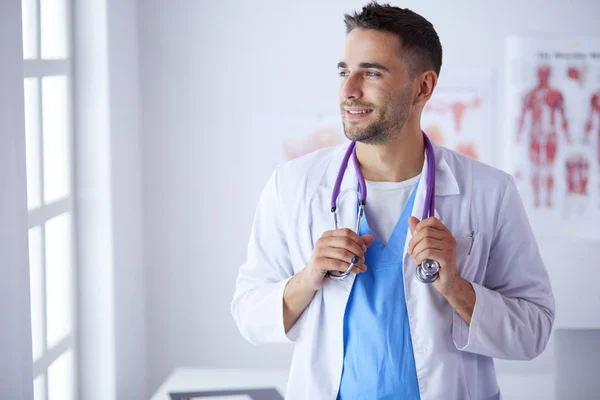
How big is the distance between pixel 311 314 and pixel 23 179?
813 millimetres

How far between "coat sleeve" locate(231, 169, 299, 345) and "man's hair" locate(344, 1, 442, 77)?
430 millimetres

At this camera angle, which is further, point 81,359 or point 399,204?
point 81,359

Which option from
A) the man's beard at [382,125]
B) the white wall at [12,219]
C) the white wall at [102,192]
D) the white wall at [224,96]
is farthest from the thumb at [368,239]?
the white wall at [224,96]

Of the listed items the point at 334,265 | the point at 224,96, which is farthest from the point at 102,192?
the point at 334,265

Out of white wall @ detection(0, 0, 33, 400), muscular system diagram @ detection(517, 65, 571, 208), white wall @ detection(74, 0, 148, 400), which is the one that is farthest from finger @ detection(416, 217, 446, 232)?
muscular system diagram @ detection(517, 65, 571, 208)

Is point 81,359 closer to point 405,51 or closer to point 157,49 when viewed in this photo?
point 157,49

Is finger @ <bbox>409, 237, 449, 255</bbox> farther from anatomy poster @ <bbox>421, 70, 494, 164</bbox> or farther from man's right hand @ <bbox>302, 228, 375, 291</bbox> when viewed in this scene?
anatomy poster @ <bbox>421, 70, 494, 164</bbox>

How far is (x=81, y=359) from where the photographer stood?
2.99 m

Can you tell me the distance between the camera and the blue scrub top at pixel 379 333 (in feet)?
5.62

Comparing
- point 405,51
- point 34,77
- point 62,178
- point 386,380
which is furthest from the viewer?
point 62,178

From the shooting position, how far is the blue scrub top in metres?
1.71

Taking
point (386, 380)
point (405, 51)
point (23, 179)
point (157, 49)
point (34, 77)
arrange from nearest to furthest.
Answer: point (386, 380) < point (405, 51) < point (23, 179) < point (34, 77) < point (157, 49)

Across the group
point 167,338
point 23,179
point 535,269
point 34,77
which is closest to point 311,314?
point 535,269

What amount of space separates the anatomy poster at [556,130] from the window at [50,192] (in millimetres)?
1883
